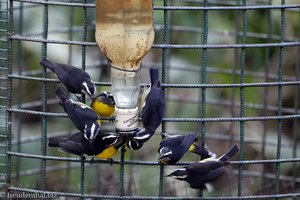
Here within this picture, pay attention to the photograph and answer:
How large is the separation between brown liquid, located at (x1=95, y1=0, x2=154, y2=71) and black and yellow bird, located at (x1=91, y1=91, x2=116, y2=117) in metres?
0.15

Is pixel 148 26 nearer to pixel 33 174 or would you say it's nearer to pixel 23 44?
pixel 33 174

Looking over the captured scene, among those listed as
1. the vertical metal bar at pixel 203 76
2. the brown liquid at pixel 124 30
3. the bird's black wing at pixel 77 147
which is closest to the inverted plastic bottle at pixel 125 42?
the brown liquid at pixel 124 30

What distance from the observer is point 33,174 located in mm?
3211

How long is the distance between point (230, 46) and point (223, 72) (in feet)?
4.29

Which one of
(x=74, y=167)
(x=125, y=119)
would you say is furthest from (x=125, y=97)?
(x=74, y=167)

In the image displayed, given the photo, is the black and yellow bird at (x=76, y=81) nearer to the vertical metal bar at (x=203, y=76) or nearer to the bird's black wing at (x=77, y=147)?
the bird's black wing at (x=77, y=147)

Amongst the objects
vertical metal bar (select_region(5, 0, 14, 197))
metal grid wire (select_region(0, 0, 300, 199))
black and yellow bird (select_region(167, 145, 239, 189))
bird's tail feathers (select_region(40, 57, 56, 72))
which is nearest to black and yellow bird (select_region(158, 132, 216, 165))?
black and yellow bird (select_region(167, 145, 239, 189))

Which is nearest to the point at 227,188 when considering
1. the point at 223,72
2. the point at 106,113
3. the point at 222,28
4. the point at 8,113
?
the point at 106,113

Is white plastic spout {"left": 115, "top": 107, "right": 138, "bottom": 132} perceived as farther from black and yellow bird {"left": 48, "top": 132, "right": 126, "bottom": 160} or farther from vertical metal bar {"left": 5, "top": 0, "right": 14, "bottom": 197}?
vertical metal bar {"left": 5, "top": 0, "right": 14, "bottom": 197}

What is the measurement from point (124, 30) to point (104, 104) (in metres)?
0.27

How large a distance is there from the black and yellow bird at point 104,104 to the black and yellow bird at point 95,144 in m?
0.08

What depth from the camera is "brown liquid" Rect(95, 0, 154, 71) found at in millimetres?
1861

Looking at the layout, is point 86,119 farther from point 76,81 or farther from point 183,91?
point 183,91

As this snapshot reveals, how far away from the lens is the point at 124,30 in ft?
6.13
